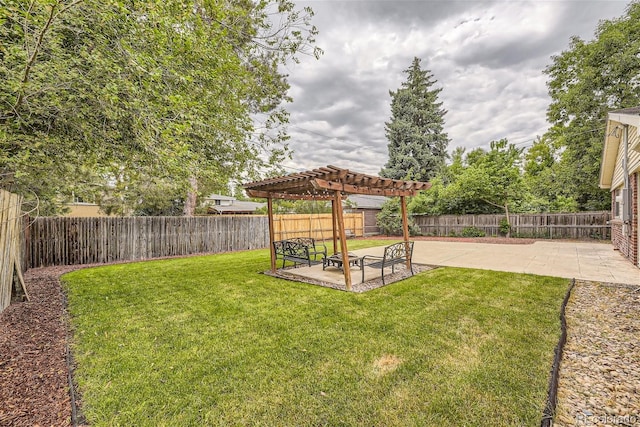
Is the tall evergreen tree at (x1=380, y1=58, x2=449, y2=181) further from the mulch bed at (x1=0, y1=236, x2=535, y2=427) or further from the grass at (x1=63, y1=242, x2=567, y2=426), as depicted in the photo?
the mulch bed at (x1=0, y1=236, x2=535, y2=427)

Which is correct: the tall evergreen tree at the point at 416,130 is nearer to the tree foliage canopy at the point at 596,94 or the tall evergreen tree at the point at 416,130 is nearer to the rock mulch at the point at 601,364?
the tree foliage canopy at the point at 596,94

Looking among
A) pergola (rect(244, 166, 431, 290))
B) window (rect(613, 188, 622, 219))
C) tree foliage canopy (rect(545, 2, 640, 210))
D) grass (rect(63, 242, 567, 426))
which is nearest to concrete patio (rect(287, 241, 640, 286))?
pergola (rect(244, 166, 431, 290))

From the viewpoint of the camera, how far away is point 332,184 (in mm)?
5293

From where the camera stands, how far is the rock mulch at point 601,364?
82.2 inches

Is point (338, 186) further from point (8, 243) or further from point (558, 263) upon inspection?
point (558, 263)

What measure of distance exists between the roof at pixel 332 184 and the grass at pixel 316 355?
2090 millimetres

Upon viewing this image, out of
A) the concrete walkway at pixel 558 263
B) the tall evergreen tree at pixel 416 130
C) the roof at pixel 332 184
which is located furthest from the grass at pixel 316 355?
the tall evergreen tree at pixel 416 130

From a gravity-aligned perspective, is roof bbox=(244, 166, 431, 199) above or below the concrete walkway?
above

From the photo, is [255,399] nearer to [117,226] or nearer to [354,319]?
[354,319]

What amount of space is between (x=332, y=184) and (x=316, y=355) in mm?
3141

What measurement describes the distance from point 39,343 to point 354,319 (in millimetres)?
3809

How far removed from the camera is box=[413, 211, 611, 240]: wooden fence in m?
13.6

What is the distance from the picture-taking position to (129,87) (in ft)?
9.87

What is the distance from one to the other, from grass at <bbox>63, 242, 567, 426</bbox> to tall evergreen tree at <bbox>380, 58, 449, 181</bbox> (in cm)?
2118
